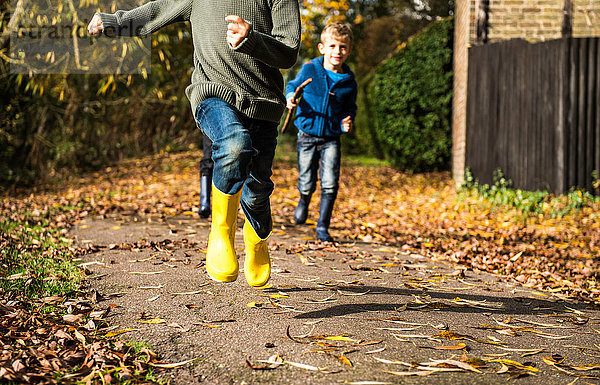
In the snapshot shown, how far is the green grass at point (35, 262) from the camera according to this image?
3.57 meters

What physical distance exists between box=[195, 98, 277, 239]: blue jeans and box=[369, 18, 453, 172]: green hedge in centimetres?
939

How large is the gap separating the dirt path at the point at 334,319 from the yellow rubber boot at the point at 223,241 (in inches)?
10.3

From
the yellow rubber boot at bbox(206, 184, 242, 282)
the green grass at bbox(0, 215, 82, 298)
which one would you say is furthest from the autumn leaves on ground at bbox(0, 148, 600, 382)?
the yellow rubber boot at bbox(206, 184, 242, 282)

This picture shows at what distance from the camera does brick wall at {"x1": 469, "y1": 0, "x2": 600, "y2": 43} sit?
9.17 meters

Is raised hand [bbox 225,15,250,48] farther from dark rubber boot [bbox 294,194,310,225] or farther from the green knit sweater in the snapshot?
dark rubber boot [bbox 294,194,310,225]

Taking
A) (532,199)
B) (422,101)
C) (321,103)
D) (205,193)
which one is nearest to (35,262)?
(205,193)

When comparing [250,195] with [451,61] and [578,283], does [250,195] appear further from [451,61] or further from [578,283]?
[451,61]

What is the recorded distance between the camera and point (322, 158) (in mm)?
5238

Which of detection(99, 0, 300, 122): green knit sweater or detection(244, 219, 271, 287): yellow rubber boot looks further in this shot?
detection(244, 219, 271, 287): yellow rubber boot

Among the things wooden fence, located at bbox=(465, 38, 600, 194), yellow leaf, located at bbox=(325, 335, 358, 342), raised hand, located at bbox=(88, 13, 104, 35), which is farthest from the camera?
wooden fence, located at bbox=(465, 38, 600, 194)

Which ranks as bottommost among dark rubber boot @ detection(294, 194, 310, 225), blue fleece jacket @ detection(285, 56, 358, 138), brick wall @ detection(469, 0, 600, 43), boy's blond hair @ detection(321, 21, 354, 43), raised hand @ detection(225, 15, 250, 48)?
dark rubber boot @ detection(294, 194, 310, 225)

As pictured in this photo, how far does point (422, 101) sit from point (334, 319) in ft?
32.6

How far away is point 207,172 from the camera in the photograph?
19.3 ft

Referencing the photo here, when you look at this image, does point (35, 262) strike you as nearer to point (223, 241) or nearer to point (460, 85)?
point (223, 241)
